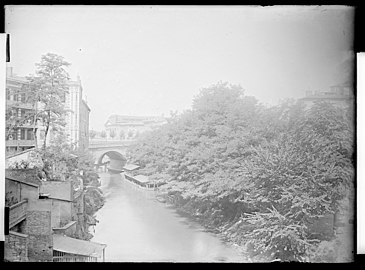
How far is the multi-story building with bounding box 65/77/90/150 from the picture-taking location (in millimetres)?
3291

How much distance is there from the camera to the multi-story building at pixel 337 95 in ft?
10.8

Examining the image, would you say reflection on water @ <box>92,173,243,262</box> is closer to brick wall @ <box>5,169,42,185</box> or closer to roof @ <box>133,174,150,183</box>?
roof @ <box>133,174,150,183</box>

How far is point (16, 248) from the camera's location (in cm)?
321

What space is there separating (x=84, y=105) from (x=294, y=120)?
1.37 m

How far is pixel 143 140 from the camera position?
3379mm

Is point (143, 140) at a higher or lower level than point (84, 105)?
lower

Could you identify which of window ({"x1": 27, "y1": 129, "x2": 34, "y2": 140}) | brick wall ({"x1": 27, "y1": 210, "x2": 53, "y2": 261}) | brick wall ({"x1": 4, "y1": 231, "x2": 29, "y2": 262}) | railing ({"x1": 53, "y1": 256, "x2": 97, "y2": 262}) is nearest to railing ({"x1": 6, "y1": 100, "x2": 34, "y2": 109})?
window ({"x1": 27, "y1": 129, "x2": 34, "y2": 140})

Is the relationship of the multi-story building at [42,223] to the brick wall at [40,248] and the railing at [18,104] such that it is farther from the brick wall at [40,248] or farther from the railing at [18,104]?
the railing at [18,104]

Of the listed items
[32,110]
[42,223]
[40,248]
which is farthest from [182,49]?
[40,248]

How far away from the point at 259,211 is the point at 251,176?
0.23m

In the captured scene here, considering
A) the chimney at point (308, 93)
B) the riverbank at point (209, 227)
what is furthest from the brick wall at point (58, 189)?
the chimney at point (308, 93)
